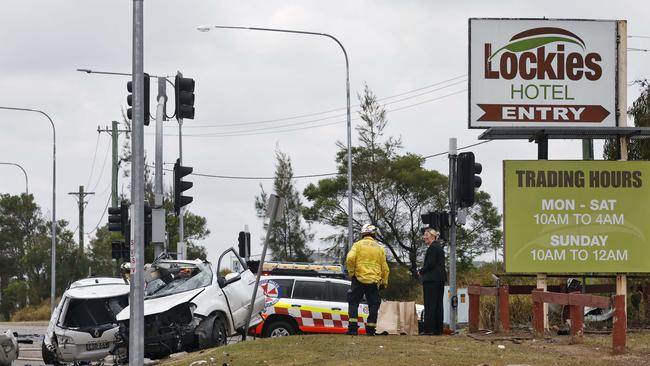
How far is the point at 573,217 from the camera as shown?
19.9 meters

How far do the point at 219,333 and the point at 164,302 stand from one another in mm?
1053

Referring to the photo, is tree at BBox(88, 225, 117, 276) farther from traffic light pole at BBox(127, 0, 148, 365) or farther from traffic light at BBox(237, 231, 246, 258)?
traffic light pole at BBox(127, 0, 148, 365)

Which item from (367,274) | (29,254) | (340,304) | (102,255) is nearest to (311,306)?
(340,304)

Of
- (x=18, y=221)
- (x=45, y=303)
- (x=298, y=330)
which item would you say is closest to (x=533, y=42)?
(x=298, y=330)

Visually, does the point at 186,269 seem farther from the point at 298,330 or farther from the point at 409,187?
the point at 409,187

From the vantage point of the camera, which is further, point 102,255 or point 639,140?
point 102,255

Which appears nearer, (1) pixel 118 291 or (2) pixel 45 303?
(1) pixel 118 291

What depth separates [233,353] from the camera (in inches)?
647

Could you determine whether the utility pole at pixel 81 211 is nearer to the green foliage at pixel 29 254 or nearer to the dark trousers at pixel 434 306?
the green foliage at pixel 29 254

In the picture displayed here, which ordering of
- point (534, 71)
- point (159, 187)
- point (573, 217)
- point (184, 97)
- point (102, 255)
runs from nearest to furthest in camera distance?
point (573, 217)
point (534, 71)
point (184, 97)
point (159, 187)
point (102, 255)

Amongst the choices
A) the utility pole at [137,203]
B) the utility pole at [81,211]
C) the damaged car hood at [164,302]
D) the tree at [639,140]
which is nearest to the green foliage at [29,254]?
the utility pole at [81,211]

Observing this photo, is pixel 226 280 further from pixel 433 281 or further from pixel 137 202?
pixel 137 202

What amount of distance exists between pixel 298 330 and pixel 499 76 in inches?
242

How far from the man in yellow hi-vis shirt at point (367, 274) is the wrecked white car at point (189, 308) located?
8.50 ft
